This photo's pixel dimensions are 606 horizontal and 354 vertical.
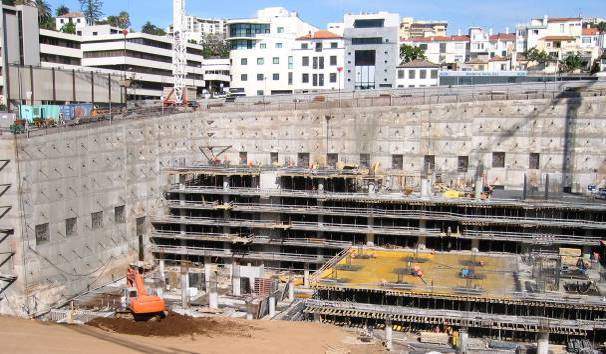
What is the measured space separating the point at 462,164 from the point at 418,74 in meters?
28.4

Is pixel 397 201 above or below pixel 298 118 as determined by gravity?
below

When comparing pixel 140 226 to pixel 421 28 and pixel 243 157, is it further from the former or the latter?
pixel 421 28

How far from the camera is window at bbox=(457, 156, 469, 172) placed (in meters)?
60.7

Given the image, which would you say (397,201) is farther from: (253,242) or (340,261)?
(253,242)

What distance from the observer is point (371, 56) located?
8600 cm

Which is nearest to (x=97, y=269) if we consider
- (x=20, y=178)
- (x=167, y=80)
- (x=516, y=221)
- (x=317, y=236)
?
(x=20, y=178)

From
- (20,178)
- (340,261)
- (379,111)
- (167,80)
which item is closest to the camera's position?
(20,178)

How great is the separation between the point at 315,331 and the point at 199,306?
11.2m

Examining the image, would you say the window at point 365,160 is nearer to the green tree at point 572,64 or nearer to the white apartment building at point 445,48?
the green tree at point 572,64

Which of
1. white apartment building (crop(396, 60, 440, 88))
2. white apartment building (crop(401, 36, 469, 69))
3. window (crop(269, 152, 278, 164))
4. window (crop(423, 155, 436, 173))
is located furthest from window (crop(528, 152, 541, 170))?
white apartment building (crop(401, 36, 469, 69))

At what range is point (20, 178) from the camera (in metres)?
42.7

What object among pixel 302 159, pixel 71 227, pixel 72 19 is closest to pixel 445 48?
pixel 302 159

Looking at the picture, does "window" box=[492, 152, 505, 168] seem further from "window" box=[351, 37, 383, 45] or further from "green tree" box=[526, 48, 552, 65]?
"green tree" box=[526, 48, 552, 65]

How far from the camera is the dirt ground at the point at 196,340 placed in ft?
80.1
